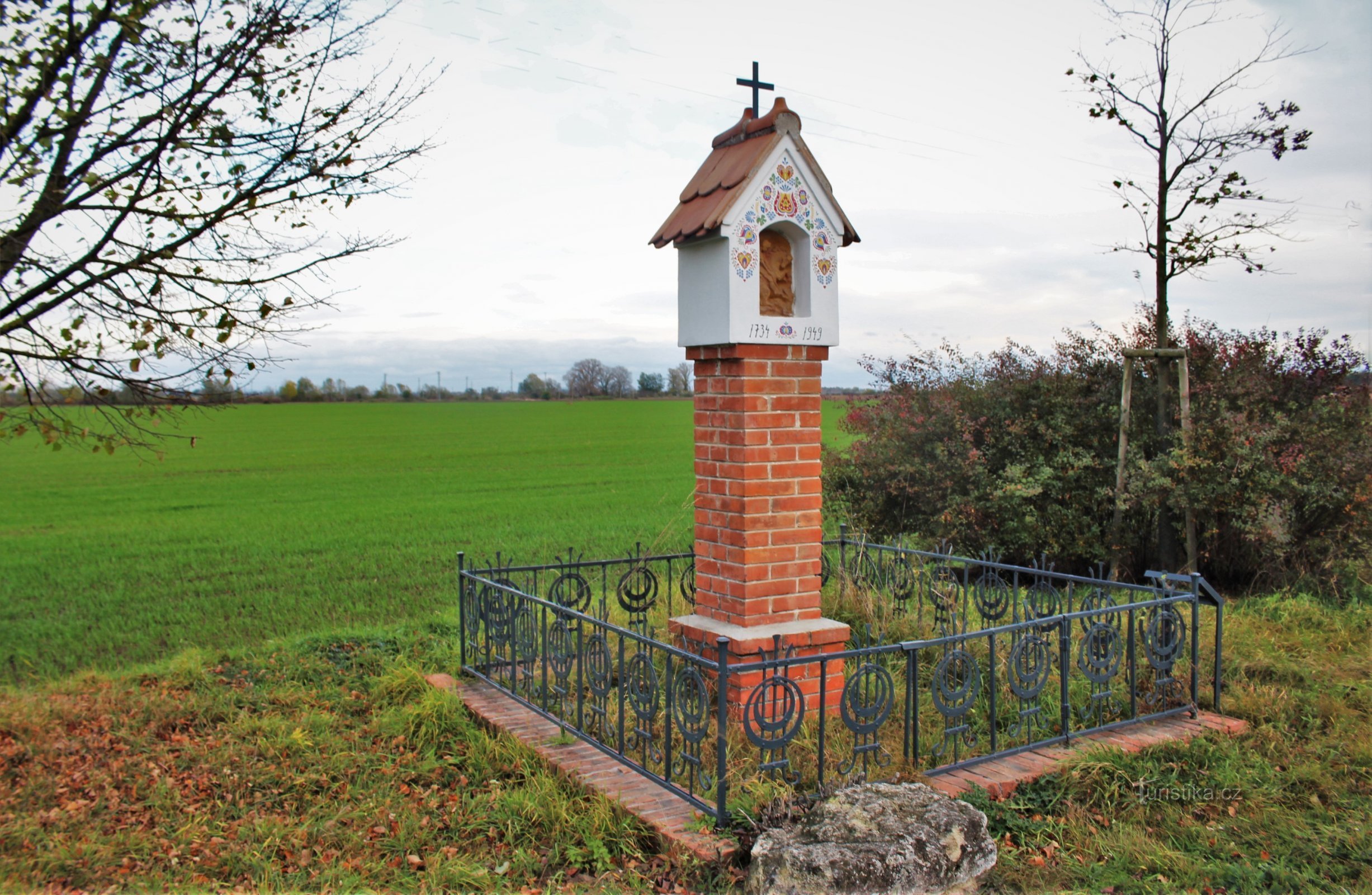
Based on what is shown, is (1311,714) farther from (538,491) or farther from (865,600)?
(538,491)

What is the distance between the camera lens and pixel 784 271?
541cm

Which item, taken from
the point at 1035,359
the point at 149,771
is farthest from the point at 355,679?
the point at 1035,359

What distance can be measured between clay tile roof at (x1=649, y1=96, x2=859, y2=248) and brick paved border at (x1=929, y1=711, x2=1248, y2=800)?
3.06m

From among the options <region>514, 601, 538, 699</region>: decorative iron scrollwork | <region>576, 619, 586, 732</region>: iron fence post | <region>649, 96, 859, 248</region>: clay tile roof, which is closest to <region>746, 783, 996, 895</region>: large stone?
<region>576, 619, 586, 732</region>: iron fence post

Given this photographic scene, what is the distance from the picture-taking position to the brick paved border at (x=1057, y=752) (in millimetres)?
4406

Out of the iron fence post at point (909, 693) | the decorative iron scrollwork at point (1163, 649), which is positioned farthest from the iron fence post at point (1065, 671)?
the iron fence post at point (909, 693)

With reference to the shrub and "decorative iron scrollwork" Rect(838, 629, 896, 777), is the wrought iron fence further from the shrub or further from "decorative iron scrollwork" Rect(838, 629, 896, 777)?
the shrub

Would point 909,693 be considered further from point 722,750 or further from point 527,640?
point 527,640

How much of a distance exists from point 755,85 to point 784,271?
116 cm

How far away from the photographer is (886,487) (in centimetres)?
1148

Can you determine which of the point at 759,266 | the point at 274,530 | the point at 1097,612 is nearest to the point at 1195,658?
the point at 1097,612

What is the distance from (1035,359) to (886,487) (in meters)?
2.37

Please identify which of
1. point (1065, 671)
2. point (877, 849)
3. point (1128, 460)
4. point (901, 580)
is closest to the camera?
point (877, 849)

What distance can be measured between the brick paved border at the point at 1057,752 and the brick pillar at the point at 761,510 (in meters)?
0.92
